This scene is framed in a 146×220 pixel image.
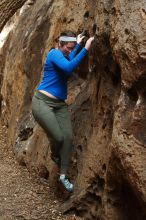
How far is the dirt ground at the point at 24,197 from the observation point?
7734mm

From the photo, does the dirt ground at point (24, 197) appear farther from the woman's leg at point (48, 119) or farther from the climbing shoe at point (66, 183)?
the woman's leg at point (48, 119)

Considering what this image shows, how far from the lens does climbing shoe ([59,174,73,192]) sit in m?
7.79

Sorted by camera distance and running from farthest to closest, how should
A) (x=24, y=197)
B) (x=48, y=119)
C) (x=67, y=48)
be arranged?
(x=24, y=197), (x=48, y=119), (x=67, y=48)

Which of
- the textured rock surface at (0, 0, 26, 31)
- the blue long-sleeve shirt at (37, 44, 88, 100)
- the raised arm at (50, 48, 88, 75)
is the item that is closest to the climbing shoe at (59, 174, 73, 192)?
the blue long-sleeve shirt at (37, 44, 88, 100)

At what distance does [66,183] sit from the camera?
7816mm

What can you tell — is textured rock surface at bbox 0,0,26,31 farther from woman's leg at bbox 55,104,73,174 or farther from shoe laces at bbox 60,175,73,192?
shoe laces at bbox 60,175,73,192

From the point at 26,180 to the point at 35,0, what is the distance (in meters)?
5.46

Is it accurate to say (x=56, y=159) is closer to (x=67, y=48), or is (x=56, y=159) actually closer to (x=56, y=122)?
(x=56, y=122)

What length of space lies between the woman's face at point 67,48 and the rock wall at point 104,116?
296 millimetres

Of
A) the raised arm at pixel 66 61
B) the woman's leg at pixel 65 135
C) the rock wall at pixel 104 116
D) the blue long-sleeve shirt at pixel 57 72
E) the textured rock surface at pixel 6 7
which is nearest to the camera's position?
the rock wall at pixel 104 116

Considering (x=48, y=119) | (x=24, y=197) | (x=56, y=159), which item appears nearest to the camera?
(x=48, y=119)

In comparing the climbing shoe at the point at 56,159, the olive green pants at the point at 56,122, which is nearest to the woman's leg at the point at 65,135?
the olive green pants at the point at 56,122

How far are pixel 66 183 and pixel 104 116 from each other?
1.19 metres

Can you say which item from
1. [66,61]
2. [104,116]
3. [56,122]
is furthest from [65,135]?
[66,61]
